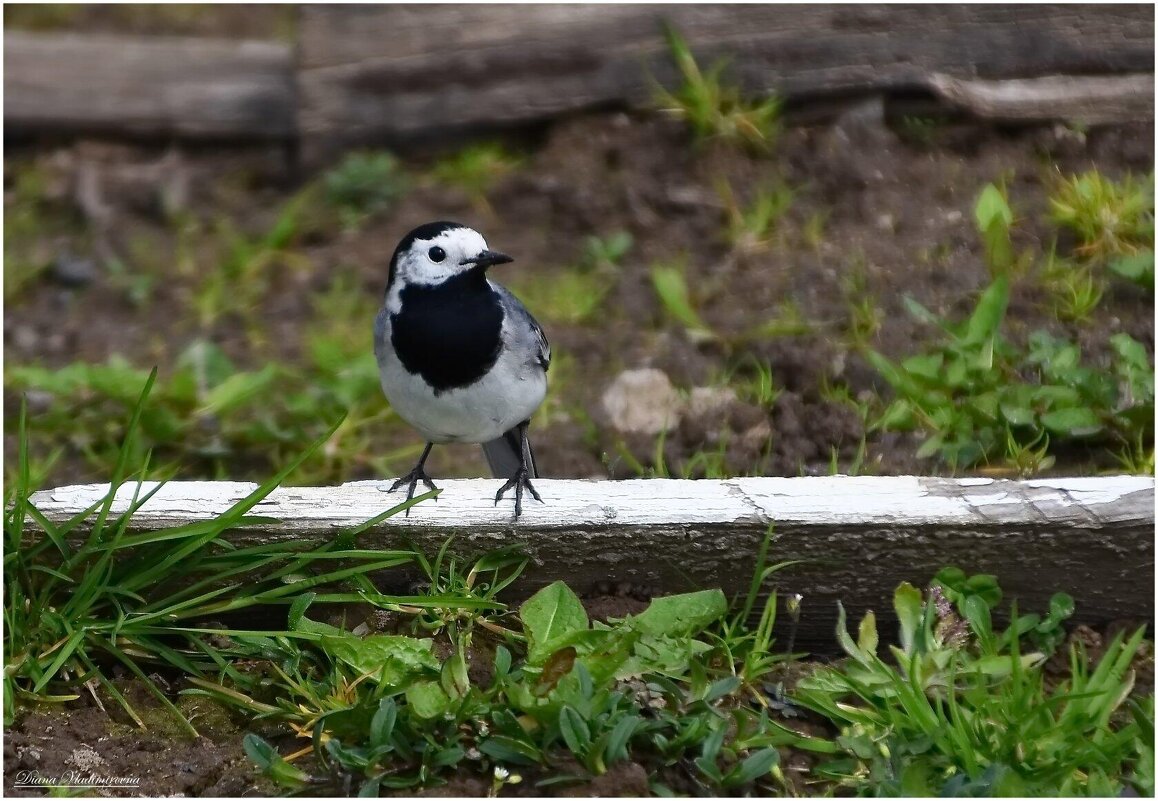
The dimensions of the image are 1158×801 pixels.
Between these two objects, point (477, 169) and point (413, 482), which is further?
point (477, 169)

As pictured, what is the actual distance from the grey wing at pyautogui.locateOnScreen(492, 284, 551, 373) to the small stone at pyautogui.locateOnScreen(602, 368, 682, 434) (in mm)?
689

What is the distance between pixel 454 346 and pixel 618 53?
2.77 metres

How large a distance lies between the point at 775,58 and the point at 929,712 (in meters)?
3.67

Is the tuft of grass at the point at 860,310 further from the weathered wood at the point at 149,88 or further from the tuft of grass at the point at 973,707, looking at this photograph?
the weathered wood at the point at 149,88

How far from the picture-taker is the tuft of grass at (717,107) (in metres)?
5.86

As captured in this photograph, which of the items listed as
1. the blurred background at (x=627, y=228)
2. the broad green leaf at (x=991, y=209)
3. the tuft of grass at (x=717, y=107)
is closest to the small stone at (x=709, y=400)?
the blurred background at (x=627, y=228)

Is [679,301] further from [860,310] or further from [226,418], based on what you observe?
[226,418]

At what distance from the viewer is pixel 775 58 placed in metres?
5.85

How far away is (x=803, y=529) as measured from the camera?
134 inches

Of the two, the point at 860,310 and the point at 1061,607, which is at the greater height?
the point at 860,310

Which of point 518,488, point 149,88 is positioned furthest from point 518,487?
point 149,88

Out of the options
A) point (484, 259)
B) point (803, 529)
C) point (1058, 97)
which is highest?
point (1058, 97)

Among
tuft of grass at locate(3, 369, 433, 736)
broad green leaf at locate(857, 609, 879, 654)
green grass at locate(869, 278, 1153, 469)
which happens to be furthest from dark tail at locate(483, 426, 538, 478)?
broad green leaf at locate(857, 609, 879, 654)

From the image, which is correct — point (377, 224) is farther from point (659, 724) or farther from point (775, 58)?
point (659, 724)
